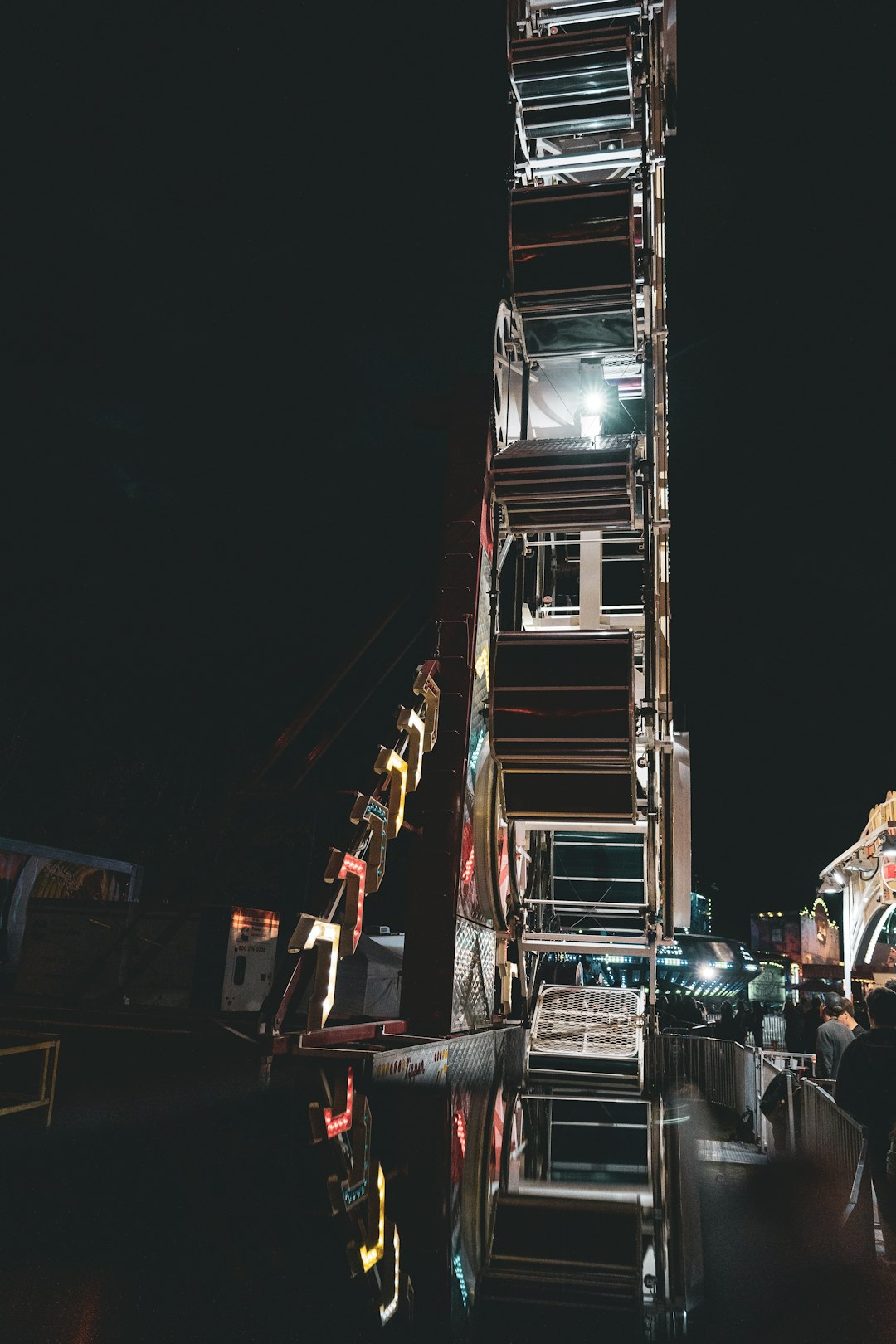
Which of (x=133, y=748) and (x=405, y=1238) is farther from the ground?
(x=133, y=748)

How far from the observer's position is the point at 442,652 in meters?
10.9

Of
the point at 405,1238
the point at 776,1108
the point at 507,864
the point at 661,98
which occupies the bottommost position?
the point at 776,1108

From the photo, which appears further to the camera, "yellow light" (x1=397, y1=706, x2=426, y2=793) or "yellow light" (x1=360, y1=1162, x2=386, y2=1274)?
"yellow light" (x1=397, y1=706, x2=426, y2=793)

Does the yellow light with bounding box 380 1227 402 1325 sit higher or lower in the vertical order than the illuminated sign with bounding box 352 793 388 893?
lower

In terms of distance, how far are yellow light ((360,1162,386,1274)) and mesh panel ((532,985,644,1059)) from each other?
276 inches

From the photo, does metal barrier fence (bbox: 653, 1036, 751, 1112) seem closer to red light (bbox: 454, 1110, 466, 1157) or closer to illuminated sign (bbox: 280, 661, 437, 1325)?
red light (bbox: 454, 1110, 466, 1157)

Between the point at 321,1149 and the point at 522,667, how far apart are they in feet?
22.0

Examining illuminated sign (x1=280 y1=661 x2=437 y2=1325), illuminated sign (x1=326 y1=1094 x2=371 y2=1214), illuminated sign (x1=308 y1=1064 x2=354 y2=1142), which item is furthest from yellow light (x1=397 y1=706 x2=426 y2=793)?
illuminated sign (x1=326 y1=1094 x2=371 y2=1214)

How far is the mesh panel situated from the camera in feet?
35.6

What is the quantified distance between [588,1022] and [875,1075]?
228 inches

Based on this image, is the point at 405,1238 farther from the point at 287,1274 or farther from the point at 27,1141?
the point at 27,1141

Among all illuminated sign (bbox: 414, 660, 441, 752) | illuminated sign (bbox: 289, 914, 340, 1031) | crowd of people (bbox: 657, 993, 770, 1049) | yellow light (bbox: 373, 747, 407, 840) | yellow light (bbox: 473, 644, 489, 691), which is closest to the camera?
illuminated sign (bbox: 289, 914, 340, 1031)

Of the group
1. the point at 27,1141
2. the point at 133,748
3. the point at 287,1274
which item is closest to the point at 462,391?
the point at 27,1141

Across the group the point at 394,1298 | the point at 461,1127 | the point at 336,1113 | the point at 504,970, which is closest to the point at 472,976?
the point at 504,970
